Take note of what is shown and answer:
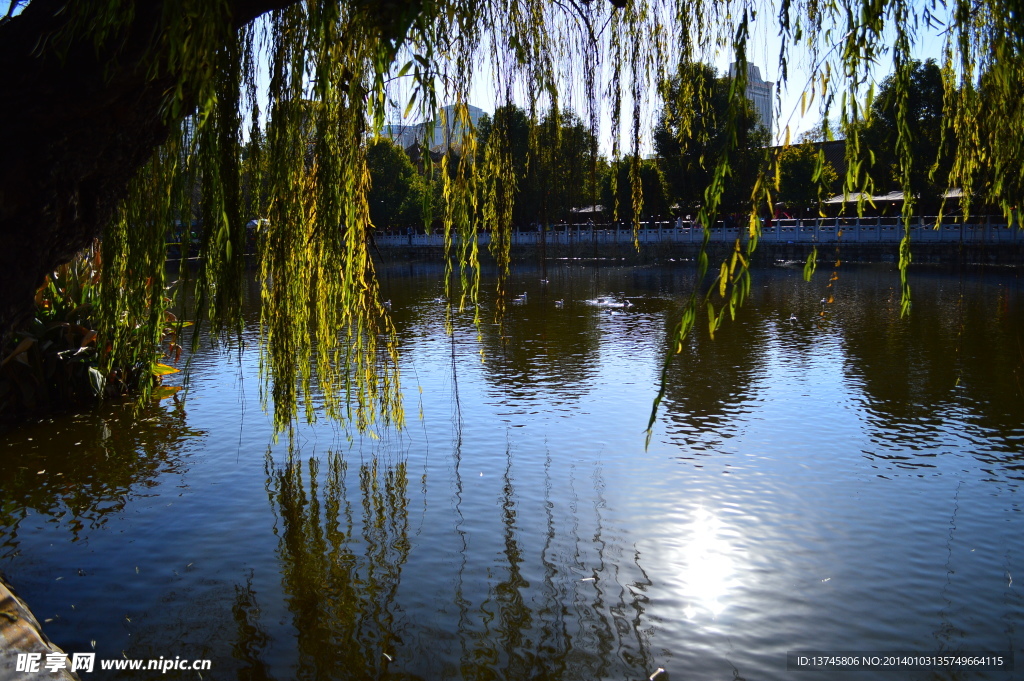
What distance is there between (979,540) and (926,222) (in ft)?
95.1

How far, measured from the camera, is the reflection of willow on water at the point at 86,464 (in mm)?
6312

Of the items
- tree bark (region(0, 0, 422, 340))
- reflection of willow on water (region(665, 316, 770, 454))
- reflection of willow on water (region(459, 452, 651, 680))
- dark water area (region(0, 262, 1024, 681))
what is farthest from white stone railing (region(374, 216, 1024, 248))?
tree bark (region(0, 0, 422, 340))

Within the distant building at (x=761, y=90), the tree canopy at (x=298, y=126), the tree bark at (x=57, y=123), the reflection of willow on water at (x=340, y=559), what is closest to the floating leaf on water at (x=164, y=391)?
the reflection of willow on water at (x=340, y=559)

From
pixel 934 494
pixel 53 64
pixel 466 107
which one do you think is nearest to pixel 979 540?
pixel 934 494

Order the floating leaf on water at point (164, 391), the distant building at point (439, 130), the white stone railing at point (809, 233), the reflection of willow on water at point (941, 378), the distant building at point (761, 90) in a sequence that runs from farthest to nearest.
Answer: the white stone railing at point (809, 233) < the floating leaf on water at point (164, 391) < the reflection of willow on water at point (941, 378) < the distant building at point (439, 130) < the distant building at point (761, 90)

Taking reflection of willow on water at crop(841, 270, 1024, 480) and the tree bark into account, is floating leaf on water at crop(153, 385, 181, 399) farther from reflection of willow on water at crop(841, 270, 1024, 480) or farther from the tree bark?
reflection of willow on water at crop(841, 270, 1024, 480)

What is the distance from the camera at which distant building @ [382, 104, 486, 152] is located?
3812 millimetres

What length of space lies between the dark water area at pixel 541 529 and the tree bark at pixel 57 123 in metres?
2.16

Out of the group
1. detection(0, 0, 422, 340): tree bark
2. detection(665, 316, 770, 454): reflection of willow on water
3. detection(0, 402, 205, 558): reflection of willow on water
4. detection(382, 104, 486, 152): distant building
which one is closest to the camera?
detection(0, 0, 422, 340): tree bark

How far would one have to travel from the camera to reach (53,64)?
296cm

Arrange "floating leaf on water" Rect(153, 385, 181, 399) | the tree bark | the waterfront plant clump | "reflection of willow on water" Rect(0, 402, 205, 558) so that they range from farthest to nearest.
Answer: "floating leaf on water" Rect(153, 385, 181, 399) < the waterfront plant clump < "reflection of willow on water" Rect(0, 402, 205, 558) < the tree bark

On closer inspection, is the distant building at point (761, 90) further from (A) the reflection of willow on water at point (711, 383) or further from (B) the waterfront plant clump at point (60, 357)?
(B) the waterfront plant clump at point (60, 357)

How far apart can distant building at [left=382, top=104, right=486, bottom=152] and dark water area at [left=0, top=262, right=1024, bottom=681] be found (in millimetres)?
1949

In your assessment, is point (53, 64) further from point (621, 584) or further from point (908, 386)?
point (908, 386)
